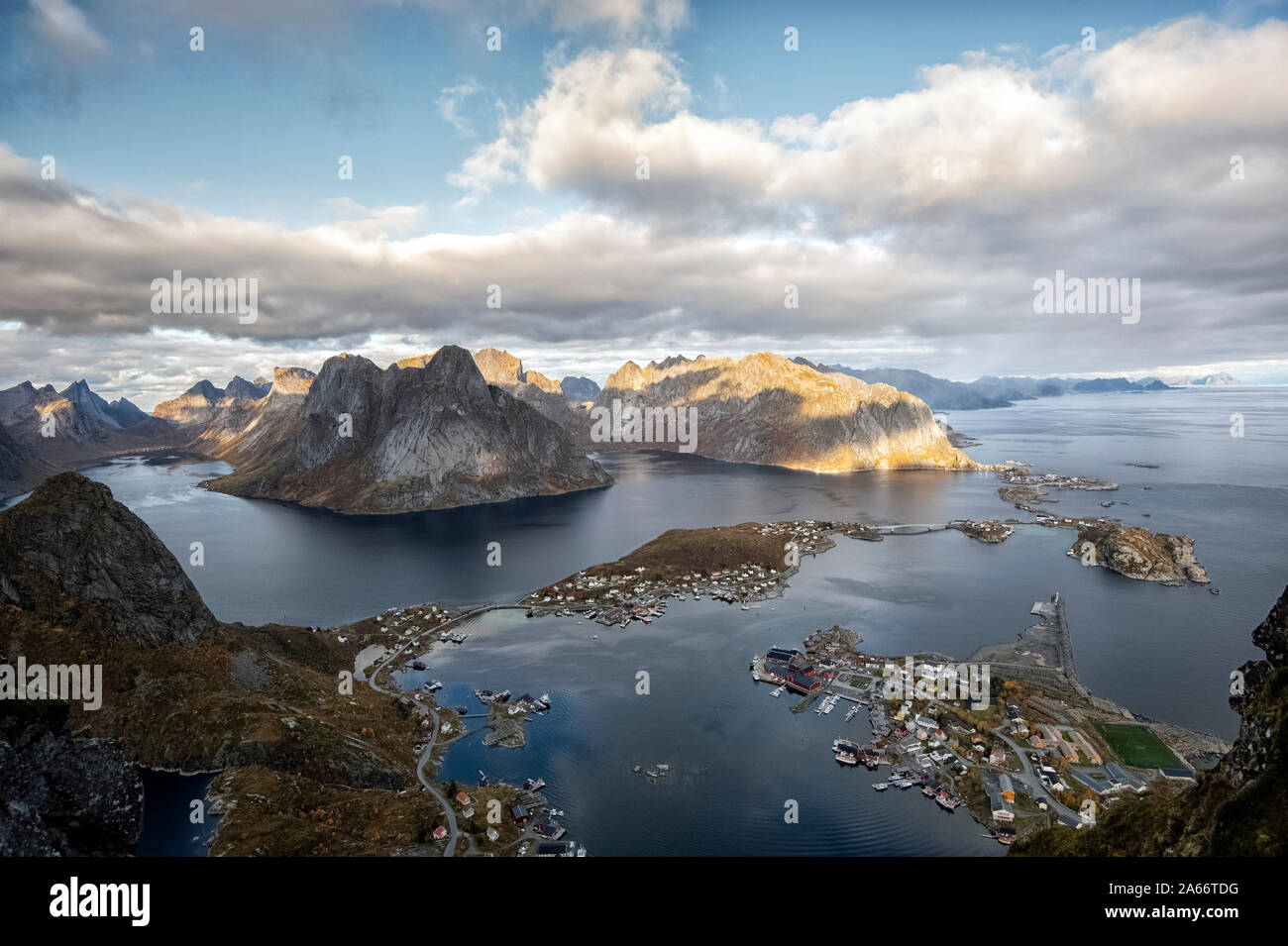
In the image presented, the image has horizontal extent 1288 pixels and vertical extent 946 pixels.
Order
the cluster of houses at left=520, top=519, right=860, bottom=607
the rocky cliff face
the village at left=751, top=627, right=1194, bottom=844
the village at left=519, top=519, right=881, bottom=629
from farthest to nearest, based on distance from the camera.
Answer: the rocky cliff face, the cluster of houses at left=520, top=519, right=860, bottom=607, the village at left=519, top=519, right=881, bottom=629, the village at left=751, top=627, right=1194, bottom=844

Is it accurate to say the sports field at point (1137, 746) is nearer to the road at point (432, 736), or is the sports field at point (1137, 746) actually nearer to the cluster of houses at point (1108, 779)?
the cluster of houses at point (1108, 779)

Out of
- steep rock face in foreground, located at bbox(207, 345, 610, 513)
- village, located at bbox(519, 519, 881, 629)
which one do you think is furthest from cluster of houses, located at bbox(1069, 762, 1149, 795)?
steep rock face in foreground, located at bbox(207, 345, 610, 513)

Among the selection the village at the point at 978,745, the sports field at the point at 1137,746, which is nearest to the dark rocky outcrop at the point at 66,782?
the village at the point at 978,745

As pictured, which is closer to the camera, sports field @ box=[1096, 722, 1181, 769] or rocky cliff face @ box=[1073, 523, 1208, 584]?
sports field @ box=[1096, 722, 1181, 769]

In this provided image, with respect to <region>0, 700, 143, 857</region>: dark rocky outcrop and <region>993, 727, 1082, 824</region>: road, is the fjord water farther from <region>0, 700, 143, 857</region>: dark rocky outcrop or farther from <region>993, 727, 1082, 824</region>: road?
<region>0, 700, 143, 857</region>: dark rocky outcrop

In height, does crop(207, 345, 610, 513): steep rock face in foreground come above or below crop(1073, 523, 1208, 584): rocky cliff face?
above

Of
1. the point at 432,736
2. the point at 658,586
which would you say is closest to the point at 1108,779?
the point at 432,736
